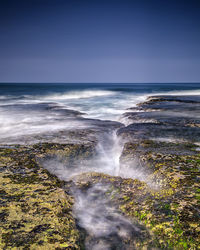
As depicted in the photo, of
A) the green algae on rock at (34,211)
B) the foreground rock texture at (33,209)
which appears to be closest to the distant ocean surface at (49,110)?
the foreground rock texture at (33,209)

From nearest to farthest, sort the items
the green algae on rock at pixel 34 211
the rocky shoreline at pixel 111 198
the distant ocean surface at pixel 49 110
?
the green algae on rock at pixel 34 211 → the rocky shoreline at pixel 111 198 → the distant ocean surface at pixel 49 110

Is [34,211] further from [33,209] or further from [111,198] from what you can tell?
[111,198]

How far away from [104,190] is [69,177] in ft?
3.29

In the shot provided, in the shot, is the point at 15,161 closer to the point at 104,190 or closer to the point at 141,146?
the point at 104,190

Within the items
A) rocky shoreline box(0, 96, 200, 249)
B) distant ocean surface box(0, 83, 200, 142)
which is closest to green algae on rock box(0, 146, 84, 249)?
rocky shoreline box(0, 96, 200, 249)

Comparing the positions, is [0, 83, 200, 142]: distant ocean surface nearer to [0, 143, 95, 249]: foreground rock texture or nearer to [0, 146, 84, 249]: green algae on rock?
[0, 143, 95, 249]: foreground rock texture

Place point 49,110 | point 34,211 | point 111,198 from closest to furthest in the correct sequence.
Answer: point 34,211
point 111,198
point 49,110

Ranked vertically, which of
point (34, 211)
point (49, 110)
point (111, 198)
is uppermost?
point (49, 110)

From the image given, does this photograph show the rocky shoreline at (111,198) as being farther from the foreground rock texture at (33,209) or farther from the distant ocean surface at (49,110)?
the distant ocean surface at (49,110)

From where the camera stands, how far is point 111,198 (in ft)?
11.1

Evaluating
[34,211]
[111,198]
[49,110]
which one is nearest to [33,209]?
[34,211]

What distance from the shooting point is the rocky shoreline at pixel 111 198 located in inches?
92.7

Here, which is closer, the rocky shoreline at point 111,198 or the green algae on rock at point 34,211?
the green algae on rock at point 34,211

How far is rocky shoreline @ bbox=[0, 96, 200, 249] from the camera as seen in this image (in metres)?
2.36
